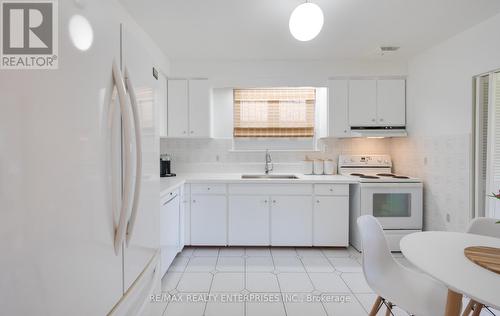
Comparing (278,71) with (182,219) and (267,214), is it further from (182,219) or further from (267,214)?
(182,219)

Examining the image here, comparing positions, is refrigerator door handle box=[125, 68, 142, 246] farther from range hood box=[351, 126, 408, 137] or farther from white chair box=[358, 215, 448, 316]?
range hood box=[351, 126, 408, 137]

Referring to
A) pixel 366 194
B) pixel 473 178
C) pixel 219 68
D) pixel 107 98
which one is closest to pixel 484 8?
pixel 473 178

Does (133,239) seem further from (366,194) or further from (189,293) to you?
(366,194)

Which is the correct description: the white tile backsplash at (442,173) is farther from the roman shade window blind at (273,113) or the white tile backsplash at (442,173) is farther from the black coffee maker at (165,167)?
the black coffee maker at (165,167)

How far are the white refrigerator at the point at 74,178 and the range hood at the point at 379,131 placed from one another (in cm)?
302

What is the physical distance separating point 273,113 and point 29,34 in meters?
3.40

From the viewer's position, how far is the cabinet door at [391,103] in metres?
3.54

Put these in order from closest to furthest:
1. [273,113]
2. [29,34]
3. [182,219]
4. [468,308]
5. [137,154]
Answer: [29,34]
[137,154]
[468,308]
[182,219]
[273,113]

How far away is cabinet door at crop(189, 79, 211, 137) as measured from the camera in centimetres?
354

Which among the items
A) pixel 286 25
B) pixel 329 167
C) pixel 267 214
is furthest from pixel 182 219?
pixel 286 25

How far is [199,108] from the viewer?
3553mm

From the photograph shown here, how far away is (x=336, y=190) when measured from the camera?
10.7ft

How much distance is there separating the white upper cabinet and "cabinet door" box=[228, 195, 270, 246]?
101 cm

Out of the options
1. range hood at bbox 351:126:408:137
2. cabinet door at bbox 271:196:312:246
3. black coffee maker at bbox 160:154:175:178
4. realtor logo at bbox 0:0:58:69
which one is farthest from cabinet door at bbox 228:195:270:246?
realtor logo at bbox 0:0:58:69
